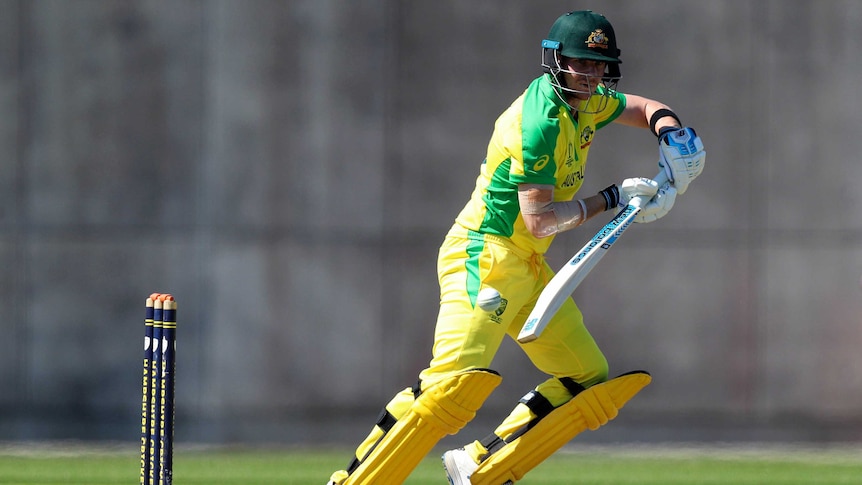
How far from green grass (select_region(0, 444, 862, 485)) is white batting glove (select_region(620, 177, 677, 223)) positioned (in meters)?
1.91

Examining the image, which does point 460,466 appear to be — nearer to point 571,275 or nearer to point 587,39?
point 571,275

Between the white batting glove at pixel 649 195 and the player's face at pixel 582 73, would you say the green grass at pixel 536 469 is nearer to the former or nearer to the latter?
the white batting glove at pixel 649 195

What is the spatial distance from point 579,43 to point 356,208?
337 centimetres

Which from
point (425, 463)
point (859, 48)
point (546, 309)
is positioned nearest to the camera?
point (546, 309)

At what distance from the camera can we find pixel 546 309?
464cm

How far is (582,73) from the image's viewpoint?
4.72m

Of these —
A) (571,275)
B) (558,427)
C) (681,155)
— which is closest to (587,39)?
(681,155)

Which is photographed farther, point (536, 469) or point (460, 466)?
point (536, 469)

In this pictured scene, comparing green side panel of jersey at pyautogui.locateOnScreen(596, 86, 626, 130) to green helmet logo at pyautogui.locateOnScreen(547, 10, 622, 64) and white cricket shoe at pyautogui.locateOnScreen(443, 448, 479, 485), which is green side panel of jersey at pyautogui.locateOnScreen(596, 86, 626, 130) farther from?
white cricket shoe at pyautogui.locateOnScreen(443, 448, 479, 485)

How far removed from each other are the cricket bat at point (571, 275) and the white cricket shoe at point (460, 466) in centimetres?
55

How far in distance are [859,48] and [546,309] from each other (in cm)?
399

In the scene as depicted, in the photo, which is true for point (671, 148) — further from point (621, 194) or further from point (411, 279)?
point (411, 279)

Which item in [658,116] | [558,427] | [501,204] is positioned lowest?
[558,427]

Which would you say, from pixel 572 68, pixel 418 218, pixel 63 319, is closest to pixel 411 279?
pixel 418 218
